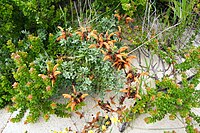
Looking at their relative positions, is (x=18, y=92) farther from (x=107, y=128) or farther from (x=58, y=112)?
(x=107, y=128)

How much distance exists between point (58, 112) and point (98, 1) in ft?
3.49

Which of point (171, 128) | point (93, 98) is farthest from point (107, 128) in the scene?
point (171, 128)

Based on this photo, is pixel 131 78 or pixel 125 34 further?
pixel 125 34

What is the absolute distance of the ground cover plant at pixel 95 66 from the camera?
2145 millimetres

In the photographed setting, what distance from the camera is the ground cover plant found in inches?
84.4

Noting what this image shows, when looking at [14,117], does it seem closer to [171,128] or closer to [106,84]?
[106,84]

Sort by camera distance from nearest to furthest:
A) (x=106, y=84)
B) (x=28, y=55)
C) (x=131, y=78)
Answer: (x=131, y=78)
(x=106, y=84)
(x=28, y=55)

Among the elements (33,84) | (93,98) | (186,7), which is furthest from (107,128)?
(186,7)

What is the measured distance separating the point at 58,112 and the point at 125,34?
3.16 feet

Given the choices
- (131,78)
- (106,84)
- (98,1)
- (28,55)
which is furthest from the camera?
(98,1)

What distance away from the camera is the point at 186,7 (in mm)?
2916

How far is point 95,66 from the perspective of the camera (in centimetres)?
233

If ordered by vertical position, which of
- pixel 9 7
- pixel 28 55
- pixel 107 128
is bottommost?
pixel 107 128

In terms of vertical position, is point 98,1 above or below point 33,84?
above
